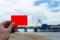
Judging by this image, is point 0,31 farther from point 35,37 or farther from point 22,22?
point 35,37

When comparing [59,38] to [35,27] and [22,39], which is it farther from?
[35,27]

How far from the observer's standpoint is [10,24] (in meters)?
0.61

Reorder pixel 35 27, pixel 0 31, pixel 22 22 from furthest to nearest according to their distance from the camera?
1. pixel 35 27
2. pixel 22 22
3. pixel 0 31

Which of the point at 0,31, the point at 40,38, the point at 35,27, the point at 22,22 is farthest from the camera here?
the point at 35,27

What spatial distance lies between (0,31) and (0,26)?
0.8 inches

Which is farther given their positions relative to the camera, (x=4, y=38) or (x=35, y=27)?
(x=35, y=27)

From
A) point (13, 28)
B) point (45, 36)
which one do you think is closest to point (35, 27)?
point (45, 36)

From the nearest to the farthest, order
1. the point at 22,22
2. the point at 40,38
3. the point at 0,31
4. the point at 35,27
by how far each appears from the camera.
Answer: the point at 0,31, the point at 22,22, the point at 40,38, the point at 35,27

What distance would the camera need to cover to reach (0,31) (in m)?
0.57

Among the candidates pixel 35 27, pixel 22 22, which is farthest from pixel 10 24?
pixel 35 27

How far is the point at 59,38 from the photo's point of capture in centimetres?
92

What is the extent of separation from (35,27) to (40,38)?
36 cm

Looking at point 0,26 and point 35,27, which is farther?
point 35,27

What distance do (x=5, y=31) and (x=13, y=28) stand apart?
1.8 inches
